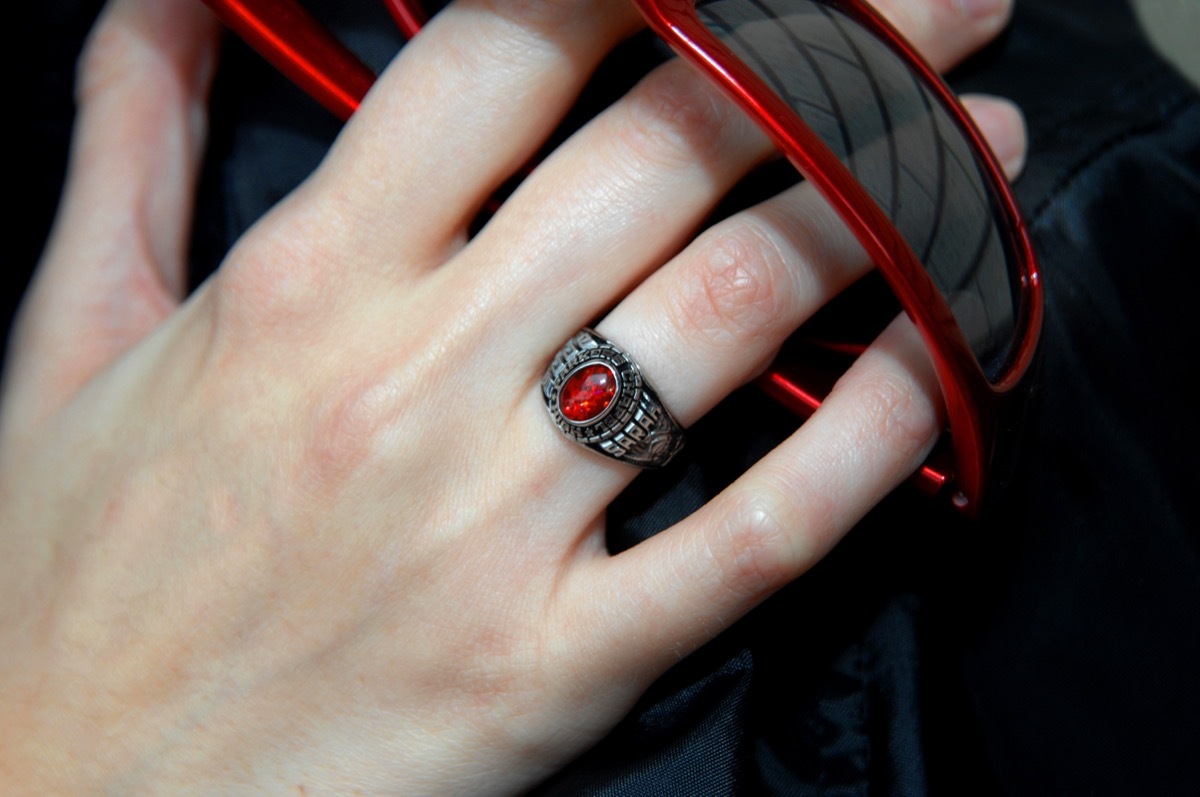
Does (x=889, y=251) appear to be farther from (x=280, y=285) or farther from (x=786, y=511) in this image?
(x=280, y=285)

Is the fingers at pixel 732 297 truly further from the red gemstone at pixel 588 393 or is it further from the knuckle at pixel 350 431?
the knuckle at pixel 350 431

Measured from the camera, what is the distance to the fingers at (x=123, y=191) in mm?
786

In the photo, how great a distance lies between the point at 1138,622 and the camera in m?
0.61

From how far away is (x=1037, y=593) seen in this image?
63 cm

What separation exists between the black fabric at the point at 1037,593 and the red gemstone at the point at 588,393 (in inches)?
4.2

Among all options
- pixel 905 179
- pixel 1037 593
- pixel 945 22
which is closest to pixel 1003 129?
pixel 945 22

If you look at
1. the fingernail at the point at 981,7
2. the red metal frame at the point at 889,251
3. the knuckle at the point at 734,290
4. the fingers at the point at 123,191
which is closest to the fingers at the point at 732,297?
the knuckle at the point at 734,290

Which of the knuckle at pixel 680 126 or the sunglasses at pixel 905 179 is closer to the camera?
the sunglasses at pixel 905 179

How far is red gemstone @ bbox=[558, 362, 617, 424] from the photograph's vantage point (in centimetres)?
54

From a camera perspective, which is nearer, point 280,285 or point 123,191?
point 280,285

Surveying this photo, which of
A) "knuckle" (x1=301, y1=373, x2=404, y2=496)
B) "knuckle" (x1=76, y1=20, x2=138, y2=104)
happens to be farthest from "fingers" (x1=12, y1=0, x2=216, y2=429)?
"knuckle" (x1=301, y1=373, x2=404, y2=496)

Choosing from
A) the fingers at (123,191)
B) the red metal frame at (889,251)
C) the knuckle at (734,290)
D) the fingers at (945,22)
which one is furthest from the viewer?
the fingers at (123,191)

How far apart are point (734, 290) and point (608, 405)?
0.10m

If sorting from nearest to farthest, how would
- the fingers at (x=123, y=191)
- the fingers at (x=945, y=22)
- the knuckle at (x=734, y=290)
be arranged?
the knuckle at (x=734, y=290), the fingers at (x=945, y=22), the fingers at (x=123, y=191)
